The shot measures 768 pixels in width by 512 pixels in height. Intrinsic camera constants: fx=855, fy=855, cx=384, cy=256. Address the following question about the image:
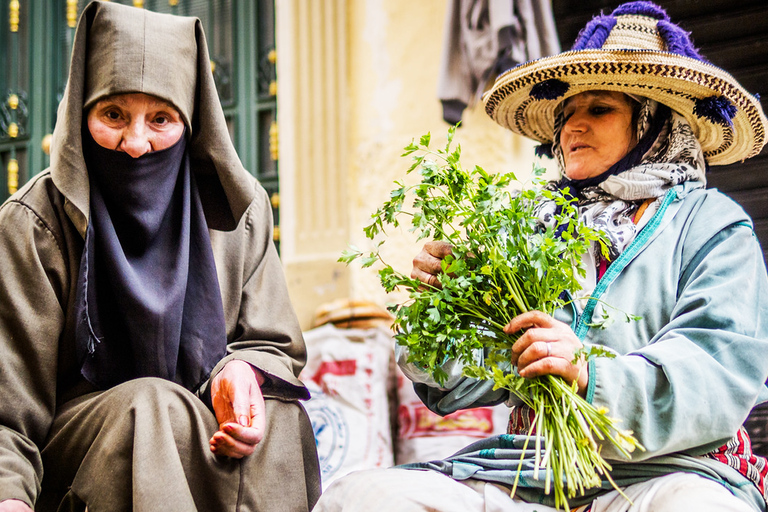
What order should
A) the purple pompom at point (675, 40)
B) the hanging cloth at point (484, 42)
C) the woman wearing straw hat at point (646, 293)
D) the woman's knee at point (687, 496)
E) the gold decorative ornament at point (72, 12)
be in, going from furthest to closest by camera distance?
the gold decorative ornament at point (72, 12) < the hanging cloth at point (484, 42) < the purple pompom at point (675, 40) < the woman wearing straw hat at point (646, 293) < the woman's knee at point (687, 496)

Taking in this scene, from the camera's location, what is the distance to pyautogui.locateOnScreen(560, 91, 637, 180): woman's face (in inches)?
99.9

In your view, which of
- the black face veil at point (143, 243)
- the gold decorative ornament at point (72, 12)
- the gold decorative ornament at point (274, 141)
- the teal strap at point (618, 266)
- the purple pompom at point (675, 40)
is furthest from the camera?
the gold decorative ornament at point (72, 12)

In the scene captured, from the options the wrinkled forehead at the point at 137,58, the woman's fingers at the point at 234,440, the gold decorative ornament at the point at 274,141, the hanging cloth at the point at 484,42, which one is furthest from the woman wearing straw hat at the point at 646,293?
the gold decorative ornament at the point at 274,141

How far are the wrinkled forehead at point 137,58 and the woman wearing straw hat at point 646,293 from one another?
0.93 m

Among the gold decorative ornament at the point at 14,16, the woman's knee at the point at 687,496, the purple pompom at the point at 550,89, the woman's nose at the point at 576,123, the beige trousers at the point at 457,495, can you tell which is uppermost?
the gold decorative ornament at the point at 14,16

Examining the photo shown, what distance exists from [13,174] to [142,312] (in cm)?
425

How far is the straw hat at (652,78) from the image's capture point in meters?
2.41

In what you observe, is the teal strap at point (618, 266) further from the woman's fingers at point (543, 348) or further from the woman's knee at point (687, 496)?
the woman's knee at point (687, 496)

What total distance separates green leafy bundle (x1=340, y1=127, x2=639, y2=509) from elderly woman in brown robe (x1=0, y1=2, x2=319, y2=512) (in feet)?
1.93

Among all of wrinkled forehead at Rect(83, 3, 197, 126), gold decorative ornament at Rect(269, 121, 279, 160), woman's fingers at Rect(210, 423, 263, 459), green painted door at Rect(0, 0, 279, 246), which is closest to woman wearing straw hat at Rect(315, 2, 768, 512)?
woman's fingers at Rect(210, 423, 263, 459)

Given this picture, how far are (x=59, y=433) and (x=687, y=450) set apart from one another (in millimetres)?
1622

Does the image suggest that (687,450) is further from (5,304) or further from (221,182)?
(5,304)

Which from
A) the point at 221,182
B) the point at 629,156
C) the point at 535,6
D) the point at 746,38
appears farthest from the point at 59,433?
the point at 746,38

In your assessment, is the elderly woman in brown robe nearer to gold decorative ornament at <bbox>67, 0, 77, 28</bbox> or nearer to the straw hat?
the straw hat
